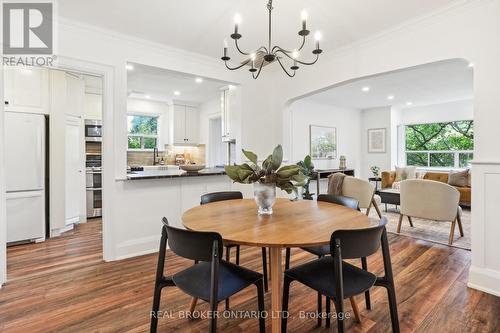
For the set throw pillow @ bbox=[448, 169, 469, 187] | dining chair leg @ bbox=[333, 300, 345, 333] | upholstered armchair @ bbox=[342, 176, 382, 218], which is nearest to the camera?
dining chair leg @ bbox=[333, 300, 345, 333]

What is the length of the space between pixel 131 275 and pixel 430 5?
3.69m

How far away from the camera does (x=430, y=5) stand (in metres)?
2.34

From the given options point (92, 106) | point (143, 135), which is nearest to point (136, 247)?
point (92, 106)

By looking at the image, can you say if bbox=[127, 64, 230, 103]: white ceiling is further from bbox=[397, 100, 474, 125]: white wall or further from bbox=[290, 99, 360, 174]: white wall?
bbox=[397, 100, 474, 125]: white wall

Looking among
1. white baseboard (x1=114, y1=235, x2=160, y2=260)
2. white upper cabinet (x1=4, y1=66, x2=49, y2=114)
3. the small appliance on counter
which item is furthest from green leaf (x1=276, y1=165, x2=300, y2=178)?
the small appliance on counter

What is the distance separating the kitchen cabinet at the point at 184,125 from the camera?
20.8ft

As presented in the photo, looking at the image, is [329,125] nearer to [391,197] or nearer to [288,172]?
[391,197]

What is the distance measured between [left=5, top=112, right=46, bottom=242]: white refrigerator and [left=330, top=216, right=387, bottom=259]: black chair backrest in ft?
12.8

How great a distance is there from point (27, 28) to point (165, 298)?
9.01 feet

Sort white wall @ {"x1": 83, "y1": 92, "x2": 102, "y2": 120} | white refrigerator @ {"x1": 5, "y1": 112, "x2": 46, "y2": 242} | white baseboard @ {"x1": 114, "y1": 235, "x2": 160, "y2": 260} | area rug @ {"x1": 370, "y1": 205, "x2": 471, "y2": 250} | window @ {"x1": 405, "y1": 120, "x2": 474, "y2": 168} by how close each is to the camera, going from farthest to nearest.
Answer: window @ {"x1": 405, "y1": 120, "x2": 474, "y2": 168} < white wall @ {"x1": 83, "y1": 92, "x2": 102, "y2": 120} < area rug @ {"x1": 370, "y1": 205, "x2": 471, "y2": 250} < white refrigerator @ {"x1": 5, "y1": 112, "x2": 46, "y2": 242} < white baseboard @ {"x1": 114, "y1": 235, "x2": 160, "y2": 260}

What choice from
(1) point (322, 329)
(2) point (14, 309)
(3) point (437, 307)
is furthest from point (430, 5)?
(2) point (14, 309)

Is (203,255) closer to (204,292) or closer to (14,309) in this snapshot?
(204,292)

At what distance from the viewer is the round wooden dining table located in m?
1.27

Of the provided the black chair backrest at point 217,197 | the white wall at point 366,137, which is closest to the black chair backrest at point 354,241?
the black chair backrest at point 217,197
